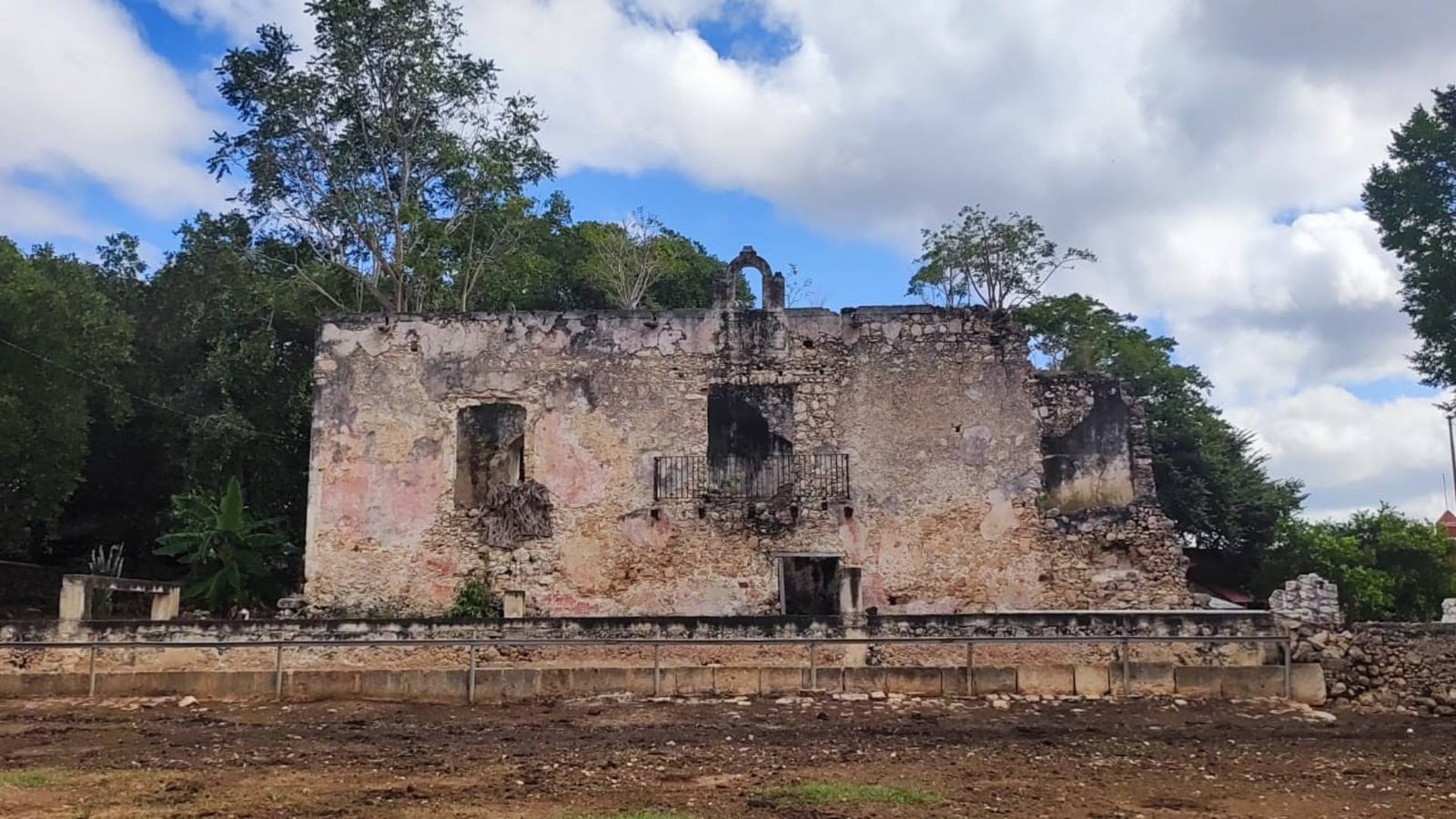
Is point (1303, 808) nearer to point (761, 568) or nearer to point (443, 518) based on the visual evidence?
point (761, 568)

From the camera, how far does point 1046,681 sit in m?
13.0

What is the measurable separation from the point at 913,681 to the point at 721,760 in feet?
13.4

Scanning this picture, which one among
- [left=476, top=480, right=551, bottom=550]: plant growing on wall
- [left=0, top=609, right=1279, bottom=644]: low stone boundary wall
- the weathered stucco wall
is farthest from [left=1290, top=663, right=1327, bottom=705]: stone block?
[left=476, top=480, right=551, bottom=550]: plant growing on wall

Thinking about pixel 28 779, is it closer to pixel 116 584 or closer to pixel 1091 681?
pixel 116 584

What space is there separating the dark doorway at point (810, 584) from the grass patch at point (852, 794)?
426 inches

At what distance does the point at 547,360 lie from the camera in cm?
1988

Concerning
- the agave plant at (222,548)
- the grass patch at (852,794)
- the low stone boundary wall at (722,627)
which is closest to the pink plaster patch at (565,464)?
the agave plant at (222,548)

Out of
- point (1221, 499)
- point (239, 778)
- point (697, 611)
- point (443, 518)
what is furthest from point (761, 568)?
point (1221, 499)

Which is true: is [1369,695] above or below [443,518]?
below

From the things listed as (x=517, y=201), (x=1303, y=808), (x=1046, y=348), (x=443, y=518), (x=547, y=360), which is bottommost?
(x=1303, y=808)

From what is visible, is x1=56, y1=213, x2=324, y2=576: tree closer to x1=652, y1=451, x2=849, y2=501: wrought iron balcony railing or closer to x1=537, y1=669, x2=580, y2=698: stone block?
x1=652, y1=451, x2=849, y2=501: wrought iron balcony railing

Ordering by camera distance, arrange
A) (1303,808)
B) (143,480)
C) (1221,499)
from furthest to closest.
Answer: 1. (1221,499)
2. (143,480)
3. (1303,808)

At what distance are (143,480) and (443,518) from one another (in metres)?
11.7

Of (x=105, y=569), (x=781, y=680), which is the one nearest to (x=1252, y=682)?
(x=781, y=680)
